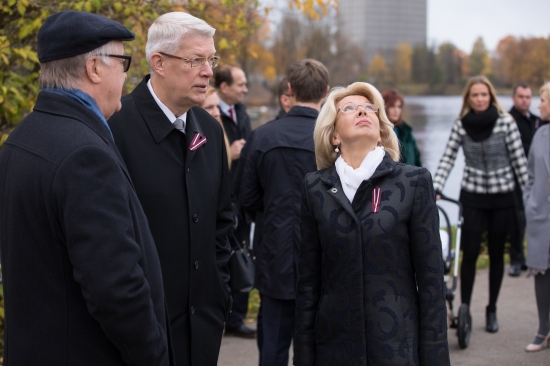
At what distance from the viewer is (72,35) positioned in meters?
2.16

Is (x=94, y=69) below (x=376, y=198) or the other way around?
the other way around

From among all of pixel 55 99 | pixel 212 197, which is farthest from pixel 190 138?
pixel 55 99

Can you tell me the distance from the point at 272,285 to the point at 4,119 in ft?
7.45

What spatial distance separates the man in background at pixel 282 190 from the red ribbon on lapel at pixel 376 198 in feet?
4.18

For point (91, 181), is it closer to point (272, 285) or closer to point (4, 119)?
point (272, 285)

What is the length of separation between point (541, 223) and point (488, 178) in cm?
67

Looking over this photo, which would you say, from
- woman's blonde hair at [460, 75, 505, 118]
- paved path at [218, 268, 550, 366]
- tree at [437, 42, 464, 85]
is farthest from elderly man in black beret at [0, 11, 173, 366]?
tree at [437, 42, 464, 85]

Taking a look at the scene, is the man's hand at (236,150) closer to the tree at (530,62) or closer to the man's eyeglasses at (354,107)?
the man's eyeglasses at (354,107)

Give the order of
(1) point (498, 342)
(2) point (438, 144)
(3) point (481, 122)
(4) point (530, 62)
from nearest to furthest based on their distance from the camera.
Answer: (1) point (498, 342) < (3) point (481, 122) < (2) point (438, 144) < (4) point (530, 62)

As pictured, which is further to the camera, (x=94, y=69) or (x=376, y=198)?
(x=376, y=198)

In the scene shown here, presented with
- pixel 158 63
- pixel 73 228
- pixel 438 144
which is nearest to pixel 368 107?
pixel 158 63

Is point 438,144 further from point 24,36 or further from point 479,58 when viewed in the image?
point 479,58

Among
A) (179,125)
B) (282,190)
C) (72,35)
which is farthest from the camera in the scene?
(282,190)

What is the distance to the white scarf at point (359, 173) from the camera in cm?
293
